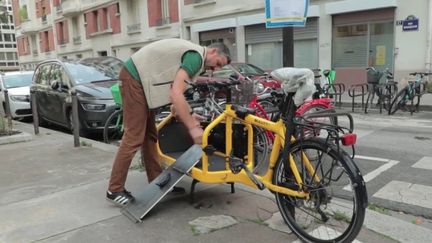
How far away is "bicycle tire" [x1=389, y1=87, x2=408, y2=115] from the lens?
11078 millimetres

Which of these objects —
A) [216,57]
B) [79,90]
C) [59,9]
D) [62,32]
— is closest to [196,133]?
[216,57]

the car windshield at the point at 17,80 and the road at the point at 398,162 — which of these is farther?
the car windshield at the point at 17,80

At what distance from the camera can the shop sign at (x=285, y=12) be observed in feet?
27.2

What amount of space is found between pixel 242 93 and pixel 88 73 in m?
5.59

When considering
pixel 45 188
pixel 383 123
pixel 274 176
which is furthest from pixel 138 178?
pixel 383 123

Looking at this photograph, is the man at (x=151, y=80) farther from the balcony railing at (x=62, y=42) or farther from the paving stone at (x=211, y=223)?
the balcony railing at (x=62, y=42)

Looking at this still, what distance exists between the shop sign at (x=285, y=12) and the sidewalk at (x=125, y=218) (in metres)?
4.46

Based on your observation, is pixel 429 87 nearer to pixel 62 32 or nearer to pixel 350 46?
pixel 350 46

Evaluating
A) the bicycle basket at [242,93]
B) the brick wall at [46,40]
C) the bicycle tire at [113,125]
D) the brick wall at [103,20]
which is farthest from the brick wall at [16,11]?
the bicycle basket at [242,93]

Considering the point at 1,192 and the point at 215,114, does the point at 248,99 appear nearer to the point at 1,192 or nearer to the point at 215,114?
the point at 215,114

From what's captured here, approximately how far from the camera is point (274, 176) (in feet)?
11.8

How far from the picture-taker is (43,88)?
402 inches

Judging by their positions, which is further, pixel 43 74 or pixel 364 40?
pixel 364 40

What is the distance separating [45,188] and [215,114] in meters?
2.10
